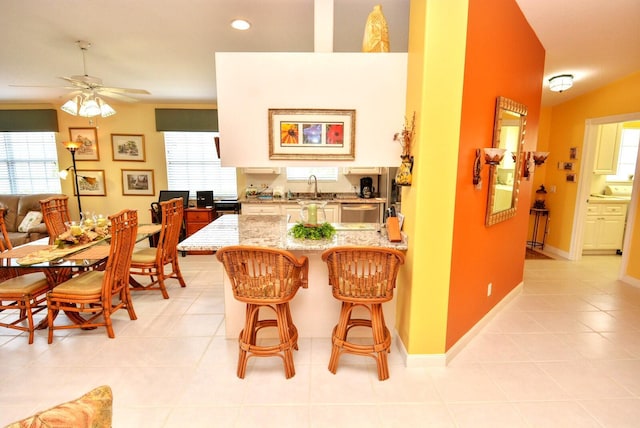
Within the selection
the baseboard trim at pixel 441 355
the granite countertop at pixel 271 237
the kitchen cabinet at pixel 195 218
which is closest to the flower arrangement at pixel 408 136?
the granite countertop at pixel 271 237

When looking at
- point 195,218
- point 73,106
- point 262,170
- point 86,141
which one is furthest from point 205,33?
point 86,141

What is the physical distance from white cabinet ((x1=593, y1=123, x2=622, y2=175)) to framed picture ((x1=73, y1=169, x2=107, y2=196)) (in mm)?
8208

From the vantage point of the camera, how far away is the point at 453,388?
213 centimetres

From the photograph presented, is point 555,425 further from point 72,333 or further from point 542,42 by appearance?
point 72,333

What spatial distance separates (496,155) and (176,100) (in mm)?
5090

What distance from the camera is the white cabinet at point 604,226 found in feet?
16.3

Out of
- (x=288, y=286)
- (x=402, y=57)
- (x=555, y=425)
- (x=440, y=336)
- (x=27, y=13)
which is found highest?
(x=27, y=13)

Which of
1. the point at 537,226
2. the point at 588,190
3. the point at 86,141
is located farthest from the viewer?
the point at 86,141

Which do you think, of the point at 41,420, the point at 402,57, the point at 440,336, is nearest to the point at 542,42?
the point at 402,57

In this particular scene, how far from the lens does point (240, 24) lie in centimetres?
267

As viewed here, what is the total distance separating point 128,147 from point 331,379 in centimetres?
555

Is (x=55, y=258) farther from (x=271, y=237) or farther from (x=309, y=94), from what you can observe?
(x=309, y=94)

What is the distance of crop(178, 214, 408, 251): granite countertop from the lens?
91.0 inches

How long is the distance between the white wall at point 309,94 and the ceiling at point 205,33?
40 cm
